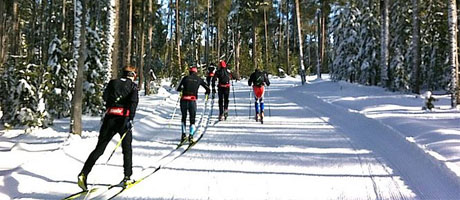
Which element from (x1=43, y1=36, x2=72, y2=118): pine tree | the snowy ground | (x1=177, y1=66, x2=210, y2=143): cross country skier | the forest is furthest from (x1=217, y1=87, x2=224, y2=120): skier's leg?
(x1=43, y1=36, x2=72, y2=118): pine tree

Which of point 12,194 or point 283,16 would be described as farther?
point 283,16

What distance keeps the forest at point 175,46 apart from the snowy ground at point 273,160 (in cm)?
197

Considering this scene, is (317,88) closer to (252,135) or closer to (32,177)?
(252,135)

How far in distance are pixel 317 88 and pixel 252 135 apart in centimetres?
1757

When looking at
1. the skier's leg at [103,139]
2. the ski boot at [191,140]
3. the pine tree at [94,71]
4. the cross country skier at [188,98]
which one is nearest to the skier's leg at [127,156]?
the skier's leg at [103,139]

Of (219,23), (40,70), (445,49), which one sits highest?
(219,23)

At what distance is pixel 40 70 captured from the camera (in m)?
15.8

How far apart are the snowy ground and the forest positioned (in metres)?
1.97

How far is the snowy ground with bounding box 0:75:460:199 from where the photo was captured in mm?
6602

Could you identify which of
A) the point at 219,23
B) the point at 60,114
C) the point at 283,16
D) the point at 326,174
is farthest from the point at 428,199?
the point at 283,16

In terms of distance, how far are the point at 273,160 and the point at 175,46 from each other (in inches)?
1215

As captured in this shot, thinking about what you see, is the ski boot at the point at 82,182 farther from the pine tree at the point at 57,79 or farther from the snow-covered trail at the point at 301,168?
the pine tree at the point at 57,79

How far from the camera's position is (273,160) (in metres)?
8.86

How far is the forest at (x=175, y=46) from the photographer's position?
50.0 ft
